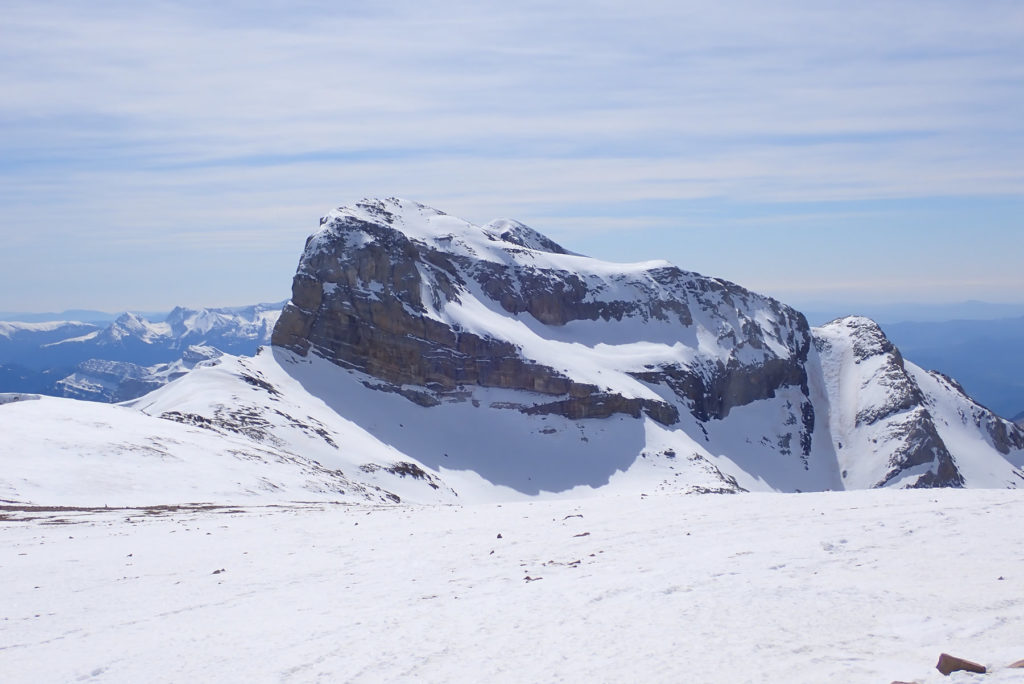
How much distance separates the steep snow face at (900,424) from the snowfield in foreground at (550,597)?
9496 cm

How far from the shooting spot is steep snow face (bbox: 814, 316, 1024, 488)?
10750 centimetres

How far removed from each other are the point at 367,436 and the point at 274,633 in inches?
2817

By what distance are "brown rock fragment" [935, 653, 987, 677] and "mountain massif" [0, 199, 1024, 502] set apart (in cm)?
4687

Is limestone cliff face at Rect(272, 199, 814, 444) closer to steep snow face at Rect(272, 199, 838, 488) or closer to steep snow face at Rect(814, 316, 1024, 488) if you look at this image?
steep snow face at Rect(272, 199, 838, 488)

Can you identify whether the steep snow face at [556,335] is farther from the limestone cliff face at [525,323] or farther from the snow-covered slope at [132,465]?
the snow-covered slope at [132,465]

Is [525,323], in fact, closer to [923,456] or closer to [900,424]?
[900,424]

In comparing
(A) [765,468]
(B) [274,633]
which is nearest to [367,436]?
(A) [765,468]

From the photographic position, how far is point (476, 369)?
104 m

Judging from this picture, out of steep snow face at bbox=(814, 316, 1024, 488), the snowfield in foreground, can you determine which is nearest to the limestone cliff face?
steep snow face at bbox=(814, 316, 1024, 488)

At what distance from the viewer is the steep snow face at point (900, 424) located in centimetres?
10750

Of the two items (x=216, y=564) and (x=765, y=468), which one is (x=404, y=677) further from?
(x=765, y=468)

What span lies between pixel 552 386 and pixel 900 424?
49940 mm

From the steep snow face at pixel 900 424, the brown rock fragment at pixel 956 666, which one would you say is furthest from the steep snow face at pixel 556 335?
the brown rock fragment at pixel 956 666

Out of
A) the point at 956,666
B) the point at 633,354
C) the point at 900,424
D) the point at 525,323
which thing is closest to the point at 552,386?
the point at 525,323
